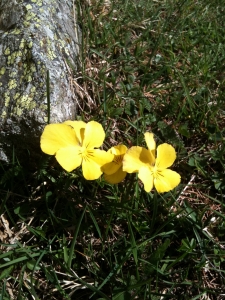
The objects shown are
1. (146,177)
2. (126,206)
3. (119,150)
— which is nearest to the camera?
(146,177)

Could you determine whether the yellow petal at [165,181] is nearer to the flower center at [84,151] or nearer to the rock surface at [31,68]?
the flower center at [84,151]

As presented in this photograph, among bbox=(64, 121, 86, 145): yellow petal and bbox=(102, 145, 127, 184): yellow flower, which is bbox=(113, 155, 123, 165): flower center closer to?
bbox=(102, 145, 127, 184): yellow flower

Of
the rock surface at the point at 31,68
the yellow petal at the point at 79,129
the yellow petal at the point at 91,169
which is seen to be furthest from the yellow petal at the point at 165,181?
the rock surface at the point at 31,68

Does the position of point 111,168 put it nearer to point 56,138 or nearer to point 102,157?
point 102,157

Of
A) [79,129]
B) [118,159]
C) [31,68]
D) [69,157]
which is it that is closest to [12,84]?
[31,68]

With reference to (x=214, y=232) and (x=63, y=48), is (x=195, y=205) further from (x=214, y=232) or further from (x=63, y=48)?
(x=63, y=48)

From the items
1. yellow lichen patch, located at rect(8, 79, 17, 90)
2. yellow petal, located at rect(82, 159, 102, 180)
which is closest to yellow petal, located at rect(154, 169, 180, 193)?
yellow petal, located at rect(82, 159, 102, 180)
